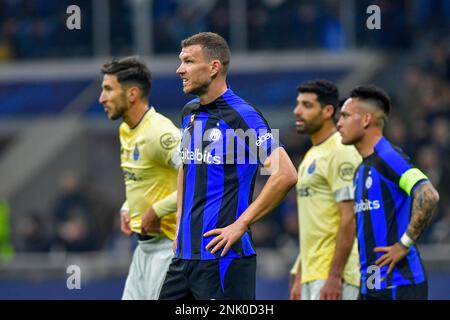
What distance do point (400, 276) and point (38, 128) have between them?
1473cm

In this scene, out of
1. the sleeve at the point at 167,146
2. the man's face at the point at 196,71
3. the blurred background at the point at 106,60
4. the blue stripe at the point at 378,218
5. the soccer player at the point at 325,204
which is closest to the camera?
the man's face at the point at 196,71

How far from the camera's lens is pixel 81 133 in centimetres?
2236

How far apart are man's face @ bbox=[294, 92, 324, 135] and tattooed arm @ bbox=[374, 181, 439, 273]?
62.7 inches

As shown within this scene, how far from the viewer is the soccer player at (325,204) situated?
9750 mm

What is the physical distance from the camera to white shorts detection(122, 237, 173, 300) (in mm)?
9625

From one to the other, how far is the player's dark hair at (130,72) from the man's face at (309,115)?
124cm

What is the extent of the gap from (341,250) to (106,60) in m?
13.2

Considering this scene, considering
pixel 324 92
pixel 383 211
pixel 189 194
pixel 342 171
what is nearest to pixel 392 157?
pixel 383 211

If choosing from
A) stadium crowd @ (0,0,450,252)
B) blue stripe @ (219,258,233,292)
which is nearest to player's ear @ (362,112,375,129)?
blue stripe @ (219,258,233,292)

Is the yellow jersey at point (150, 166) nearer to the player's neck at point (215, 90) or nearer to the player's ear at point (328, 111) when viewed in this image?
the player's ear at point (328, 111)

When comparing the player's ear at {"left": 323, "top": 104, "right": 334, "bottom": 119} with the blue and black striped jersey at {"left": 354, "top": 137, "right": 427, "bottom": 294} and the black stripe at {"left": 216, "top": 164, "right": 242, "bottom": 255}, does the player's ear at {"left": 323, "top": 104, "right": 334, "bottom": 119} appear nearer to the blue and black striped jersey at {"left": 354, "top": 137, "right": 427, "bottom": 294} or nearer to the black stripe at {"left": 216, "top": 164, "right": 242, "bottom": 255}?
the blue and black striped jersey at {"left": 354, "top": 137, "right": 427, "bottom": 294}

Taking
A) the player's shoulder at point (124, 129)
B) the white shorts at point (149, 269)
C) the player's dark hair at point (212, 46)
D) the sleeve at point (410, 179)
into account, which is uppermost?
the player's dark hair at point (212, 46)

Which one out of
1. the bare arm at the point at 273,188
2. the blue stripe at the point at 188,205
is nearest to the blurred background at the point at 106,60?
the blue stripe at the point at 188,205

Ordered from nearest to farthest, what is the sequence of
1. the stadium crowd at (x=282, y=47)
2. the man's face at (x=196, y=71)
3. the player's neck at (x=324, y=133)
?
the man's face at (x=196, y=71) < the player's neck at (x=324, y=133) < the stadium crowd at (x=282, y=47)
